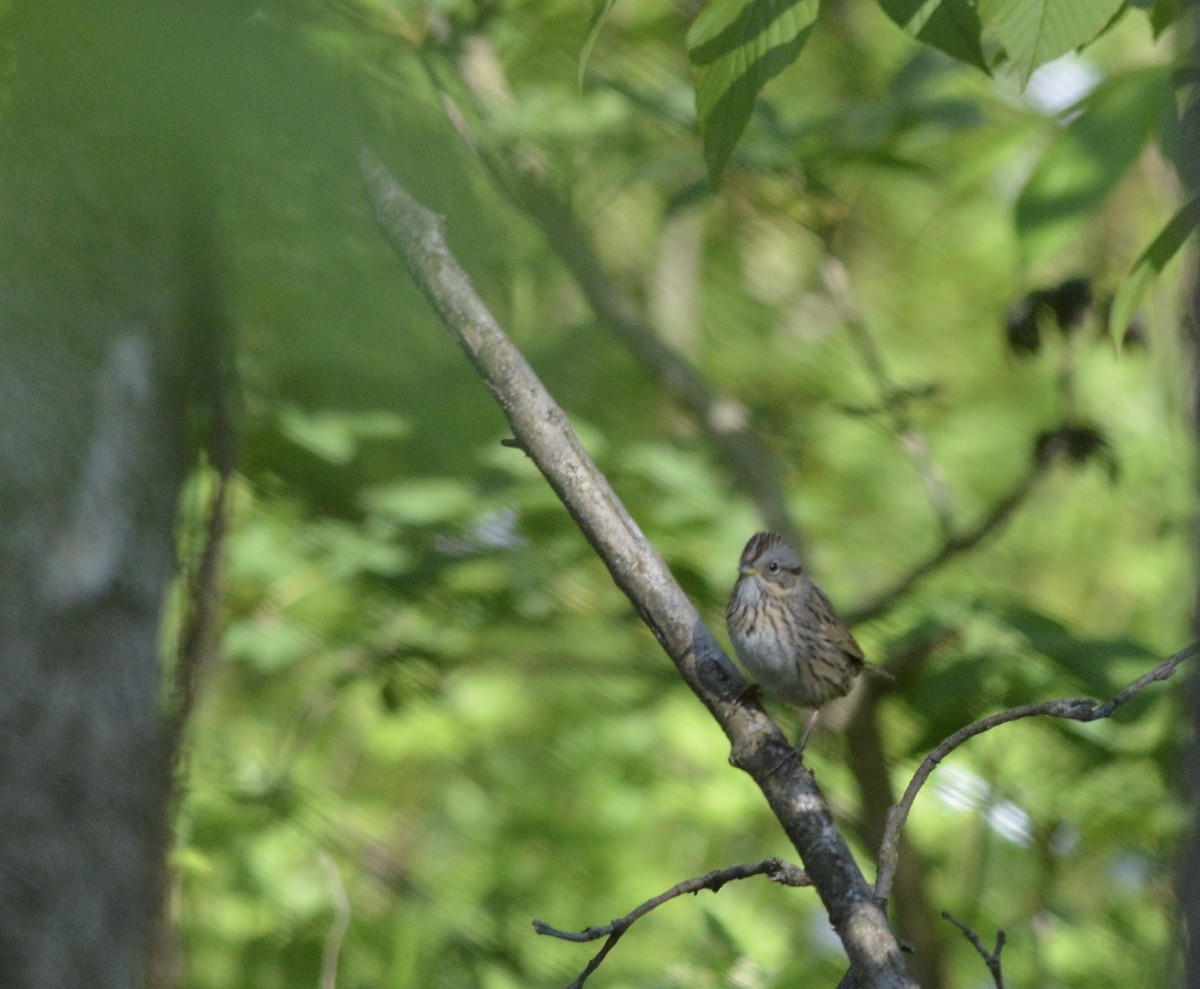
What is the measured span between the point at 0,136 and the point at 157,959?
1766 mm

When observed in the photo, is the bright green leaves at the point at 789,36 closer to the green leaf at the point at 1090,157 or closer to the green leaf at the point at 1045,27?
the green leaf at the point at 1045,27

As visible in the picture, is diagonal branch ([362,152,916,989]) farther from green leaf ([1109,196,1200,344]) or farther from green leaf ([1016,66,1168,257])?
green leaf ([1016,66,1168,257])

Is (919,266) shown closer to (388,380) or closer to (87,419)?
(388,380)

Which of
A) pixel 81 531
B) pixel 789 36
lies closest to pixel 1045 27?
pixel 789 36

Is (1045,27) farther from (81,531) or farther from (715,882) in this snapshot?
(81,531)

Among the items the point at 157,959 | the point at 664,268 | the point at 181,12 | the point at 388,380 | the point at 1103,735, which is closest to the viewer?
the point at 181,12

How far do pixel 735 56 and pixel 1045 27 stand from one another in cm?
31

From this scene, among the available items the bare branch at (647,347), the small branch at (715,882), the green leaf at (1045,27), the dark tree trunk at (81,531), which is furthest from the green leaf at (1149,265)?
A: the bare branch at (647,347)

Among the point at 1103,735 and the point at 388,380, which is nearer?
the point at 1103,735

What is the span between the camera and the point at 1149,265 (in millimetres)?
1471

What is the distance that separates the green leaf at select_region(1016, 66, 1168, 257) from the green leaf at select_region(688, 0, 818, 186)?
0.80 m

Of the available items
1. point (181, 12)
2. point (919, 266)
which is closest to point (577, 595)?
point (181, 12)

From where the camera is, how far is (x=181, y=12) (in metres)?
1.02

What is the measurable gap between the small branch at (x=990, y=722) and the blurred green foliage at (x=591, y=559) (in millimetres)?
725
